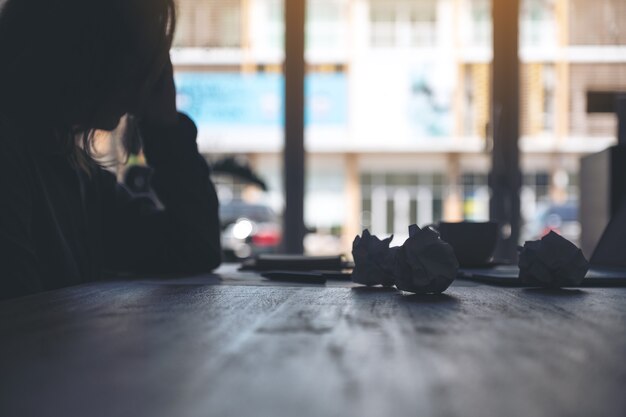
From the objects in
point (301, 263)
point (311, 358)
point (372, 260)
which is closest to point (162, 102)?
point (301, 263)

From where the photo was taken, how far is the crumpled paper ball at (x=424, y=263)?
646mm

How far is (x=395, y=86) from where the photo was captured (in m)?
5.18

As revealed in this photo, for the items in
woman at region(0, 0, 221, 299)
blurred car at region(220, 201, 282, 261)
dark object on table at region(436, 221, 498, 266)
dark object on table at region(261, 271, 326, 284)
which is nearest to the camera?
dark object on table at region(261, 271, 326, 284)

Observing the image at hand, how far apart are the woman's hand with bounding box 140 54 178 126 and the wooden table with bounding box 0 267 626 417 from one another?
0.81 meters

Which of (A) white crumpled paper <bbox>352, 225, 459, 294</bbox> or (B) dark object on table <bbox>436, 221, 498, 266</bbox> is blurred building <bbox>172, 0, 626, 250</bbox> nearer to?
(B) dark object on table <bbox>436, 221, 498, 266</bbox>

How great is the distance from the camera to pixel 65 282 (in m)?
1.05

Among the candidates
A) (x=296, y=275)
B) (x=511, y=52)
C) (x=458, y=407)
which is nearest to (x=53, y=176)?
(x=296, y=275)

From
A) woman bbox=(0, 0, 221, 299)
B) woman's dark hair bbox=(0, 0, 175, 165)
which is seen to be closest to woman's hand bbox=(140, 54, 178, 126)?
woman bbox=(0, 0, 221, 299)

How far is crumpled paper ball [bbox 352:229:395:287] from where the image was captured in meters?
0.74

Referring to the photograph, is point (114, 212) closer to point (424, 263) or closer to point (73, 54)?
point (73, 54)

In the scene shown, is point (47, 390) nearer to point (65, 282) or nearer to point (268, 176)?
point (65, 282)

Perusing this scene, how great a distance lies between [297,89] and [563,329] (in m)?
2.42

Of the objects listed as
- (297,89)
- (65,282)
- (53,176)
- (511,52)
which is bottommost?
(65,282)

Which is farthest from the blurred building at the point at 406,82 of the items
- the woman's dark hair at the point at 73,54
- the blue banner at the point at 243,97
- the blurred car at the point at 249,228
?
the woman's dark hair at the point at 73,54
